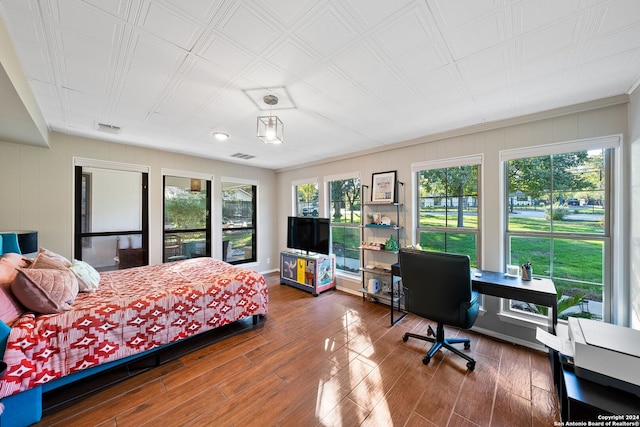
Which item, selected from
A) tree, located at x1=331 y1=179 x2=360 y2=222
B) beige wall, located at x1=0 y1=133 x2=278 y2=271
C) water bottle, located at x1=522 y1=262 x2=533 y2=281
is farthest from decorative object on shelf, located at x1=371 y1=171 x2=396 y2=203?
beige wall, located at x1=0 y1=133 x2=278 y2=271

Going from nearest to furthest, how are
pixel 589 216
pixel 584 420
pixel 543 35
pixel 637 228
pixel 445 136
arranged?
pixel 584 420, pixel 543 35, pixel 637 228, pixel 589 216, pixel 445 136

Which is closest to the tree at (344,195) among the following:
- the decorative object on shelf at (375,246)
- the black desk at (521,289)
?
the decorative object on shelf at (375,246)

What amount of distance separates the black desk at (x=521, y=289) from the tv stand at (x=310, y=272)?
7.80 ft

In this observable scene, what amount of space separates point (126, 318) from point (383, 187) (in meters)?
3.49

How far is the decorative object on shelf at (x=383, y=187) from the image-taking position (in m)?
3.66

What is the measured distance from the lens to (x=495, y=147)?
2.83 meters

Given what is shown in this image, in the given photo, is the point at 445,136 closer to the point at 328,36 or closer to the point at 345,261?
the point at 328,36

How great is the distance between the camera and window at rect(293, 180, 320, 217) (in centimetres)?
508

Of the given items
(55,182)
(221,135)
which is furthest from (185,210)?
(221,135)

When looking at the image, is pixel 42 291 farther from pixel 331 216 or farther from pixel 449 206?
pixel 449 206

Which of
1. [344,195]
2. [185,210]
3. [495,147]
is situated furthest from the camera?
[344,195]

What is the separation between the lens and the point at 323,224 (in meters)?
4.36

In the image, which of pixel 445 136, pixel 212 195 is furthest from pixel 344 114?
pixel 212 195

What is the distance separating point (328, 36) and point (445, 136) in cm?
235
